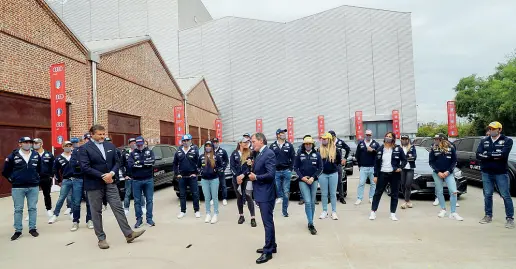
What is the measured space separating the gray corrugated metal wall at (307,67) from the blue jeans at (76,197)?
3067cm

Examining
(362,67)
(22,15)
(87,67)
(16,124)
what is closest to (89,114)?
(87,67)

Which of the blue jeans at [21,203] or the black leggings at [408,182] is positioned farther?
the black leggings at [408,182]

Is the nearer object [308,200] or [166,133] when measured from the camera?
[308,200]

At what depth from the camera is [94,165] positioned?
198 inches

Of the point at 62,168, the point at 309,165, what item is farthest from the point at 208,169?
the point at 62,168

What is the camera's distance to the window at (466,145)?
10.7m

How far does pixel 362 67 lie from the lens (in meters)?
35.3

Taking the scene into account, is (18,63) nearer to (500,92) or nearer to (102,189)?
(102,189)

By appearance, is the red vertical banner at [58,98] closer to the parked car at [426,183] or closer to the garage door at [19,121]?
the garage door at [19,121]

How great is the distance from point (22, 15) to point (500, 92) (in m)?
34.6

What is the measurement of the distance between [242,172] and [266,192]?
7.39ft

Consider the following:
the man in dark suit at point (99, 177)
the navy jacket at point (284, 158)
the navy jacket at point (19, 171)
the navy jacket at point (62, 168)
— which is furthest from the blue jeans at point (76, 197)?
the navy jacket at point (284, 158)

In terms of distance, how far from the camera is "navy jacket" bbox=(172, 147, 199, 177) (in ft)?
22.8

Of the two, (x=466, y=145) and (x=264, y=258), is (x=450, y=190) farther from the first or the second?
(x=466, y=145)
